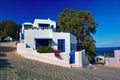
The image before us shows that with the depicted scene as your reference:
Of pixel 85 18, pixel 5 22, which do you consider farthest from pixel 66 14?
pixel 5 22

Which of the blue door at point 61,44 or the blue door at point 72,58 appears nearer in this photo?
the blue door at point 72,58

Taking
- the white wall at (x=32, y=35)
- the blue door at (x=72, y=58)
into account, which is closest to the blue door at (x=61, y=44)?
the white wall at (x=32, y=35)

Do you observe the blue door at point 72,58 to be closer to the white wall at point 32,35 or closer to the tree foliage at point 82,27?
the white wall at point 32,35

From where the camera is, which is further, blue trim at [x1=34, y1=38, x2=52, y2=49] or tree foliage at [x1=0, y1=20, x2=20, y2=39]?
tree foliage at [x1=0, y1=20, x2=20, y2=39]

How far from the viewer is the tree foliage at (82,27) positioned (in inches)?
1516

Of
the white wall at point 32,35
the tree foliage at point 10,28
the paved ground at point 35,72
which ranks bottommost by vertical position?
the paved ground at point 35,72

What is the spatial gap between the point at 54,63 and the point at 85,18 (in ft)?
71.9

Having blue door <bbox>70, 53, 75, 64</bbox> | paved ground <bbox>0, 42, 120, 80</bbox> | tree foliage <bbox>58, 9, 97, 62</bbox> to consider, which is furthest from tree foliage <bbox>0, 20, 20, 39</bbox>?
paved ground <bbox>0, 42, 120, 80</bbox>

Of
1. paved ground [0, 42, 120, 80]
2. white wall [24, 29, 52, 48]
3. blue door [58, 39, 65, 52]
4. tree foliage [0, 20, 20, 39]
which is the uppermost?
tree foliage [0, 20, 20, 39]

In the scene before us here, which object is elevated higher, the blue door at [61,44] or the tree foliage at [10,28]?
the tree foliage at [10,28]

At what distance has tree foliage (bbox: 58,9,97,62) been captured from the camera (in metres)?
38.5

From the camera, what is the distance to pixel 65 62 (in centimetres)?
2064

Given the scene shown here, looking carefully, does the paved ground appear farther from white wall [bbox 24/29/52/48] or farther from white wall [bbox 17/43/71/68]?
white wall [bbox 24/29/52/48]

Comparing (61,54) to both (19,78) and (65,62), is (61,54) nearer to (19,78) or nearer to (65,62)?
(65,62)
